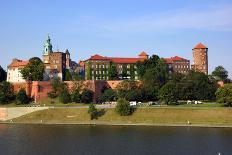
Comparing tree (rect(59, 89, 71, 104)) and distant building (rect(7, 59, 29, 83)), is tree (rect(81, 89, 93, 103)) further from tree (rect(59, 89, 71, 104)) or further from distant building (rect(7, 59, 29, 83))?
distant building (rect(7, 59, 29, 83))

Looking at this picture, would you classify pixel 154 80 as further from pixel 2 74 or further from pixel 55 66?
pixel 2 74

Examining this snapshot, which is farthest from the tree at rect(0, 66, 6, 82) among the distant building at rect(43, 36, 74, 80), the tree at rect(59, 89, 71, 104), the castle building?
the castle building

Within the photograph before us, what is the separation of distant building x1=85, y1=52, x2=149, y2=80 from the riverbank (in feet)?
92.0

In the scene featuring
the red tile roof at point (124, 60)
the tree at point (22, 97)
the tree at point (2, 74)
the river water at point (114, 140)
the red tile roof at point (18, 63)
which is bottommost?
the river water at point (114, 140)

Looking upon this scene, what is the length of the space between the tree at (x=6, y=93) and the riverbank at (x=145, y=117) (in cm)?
949

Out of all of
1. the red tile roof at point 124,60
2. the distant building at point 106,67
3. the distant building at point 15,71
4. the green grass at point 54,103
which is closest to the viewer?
the green grass at point 54,103

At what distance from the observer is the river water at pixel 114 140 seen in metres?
35.5

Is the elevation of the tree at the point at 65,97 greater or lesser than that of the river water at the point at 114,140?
greater

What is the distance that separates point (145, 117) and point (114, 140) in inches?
605

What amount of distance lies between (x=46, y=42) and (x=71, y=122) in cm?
4419

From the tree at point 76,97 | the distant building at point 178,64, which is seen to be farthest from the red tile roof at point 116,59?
the tree at point 76,97

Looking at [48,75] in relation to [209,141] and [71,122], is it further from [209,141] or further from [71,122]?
[209,141]

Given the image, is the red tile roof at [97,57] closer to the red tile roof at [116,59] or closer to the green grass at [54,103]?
the red tile roof at [116,59]

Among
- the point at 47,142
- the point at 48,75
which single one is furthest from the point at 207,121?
the point at 48,75
